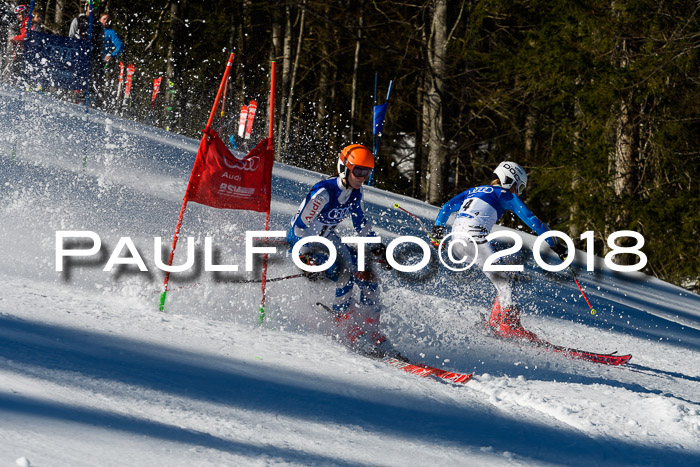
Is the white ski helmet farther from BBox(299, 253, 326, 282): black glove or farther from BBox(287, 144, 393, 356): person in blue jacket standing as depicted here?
BBox(299, 253, 326, 282): black glove

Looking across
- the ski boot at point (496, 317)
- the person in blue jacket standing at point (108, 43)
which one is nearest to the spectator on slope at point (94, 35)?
the person in blue jacket standing at point (108, 43)

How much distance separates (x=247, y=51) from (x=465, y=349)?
25181mm

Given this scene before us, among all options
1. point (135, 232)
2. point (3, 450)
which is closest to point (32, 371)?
point (3, 450)

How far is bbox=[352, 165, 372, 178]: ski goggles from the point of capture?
19.4ft

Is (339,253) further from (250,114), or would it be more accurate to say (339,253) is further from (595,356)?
(250,114)

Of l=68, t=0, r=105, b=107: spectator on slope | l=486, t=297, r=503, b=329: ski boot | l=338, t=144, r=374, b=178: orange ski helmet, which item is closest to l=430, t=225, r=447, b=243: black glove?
l=486, t=297, r=503, b=329: ski boot

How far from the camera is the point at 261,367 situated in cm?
456

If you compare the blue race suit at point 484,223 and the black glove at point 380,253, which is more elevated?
the blue race suit at point 484,223

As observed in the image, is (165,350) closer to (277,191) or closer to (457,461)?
(457,461)

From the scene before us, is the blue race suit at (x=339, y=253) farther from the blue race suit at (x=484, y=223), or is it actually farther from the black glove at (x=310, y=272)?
the blue race suit at (x=484, y=223)

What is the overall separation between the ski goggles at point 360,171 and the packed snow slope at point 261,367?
42.5 inches

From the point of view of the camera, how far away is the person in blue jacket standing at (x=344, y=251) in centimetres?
588

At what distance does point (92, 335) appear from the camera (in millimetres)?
4477

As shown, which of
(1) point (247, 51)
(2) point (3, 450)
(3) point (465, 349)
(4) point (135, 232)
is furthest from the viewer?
(1) point (247, 51)
